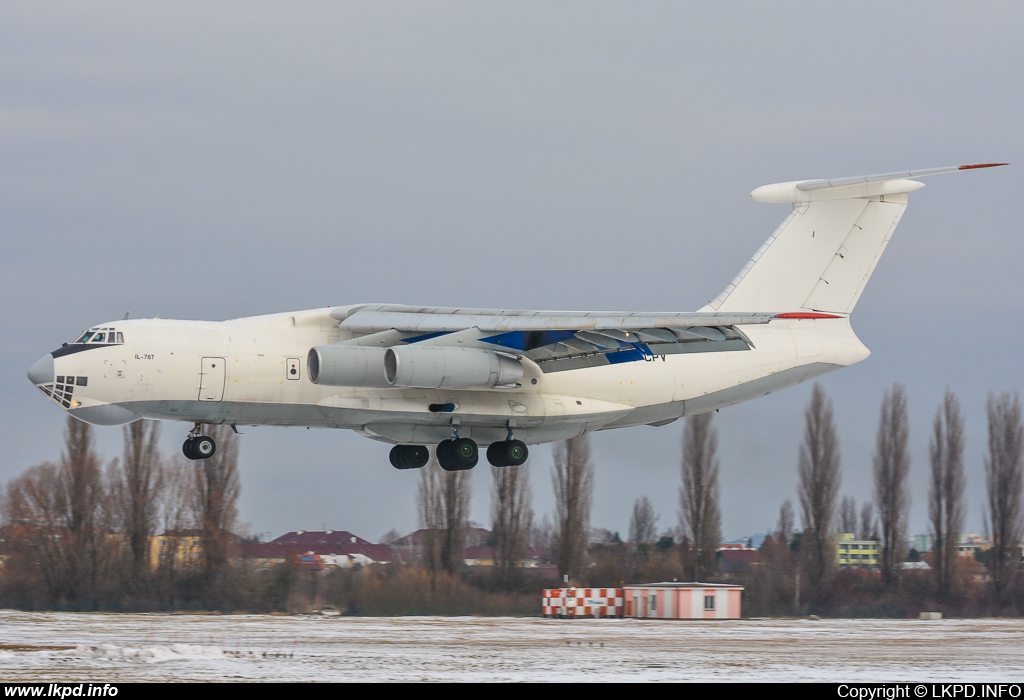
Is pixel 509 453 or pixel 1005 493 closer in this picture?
pixel 509 453

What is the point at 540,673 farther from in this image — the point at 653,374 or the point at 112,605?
the point at 112,605

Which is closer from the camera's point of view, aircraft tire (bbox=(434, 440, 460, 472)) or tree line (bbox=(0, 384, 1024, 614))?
aircraft tire (bbox=(434, 440, 460, 472))

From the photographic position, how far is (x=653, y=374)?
1805 cm

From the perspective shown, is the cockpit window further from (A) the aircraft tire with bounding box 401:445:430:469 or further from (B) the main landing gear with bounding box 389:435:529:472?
(A) the aircraft tire with bounding box 401:445:430:469

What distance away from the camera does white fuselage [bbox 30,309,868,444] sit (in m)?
15.1

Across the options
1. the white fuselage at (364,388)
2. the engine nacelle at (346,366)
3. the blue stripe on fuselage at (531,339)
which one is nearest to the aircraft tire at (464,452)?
the white fuselage at (364,388)

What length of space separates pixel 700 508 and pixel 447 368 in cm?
1417

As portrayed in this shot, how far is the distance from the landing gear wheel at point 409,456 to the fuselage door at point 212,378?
3426mm

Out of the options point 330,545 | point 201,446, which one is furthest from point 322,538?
point 201,446

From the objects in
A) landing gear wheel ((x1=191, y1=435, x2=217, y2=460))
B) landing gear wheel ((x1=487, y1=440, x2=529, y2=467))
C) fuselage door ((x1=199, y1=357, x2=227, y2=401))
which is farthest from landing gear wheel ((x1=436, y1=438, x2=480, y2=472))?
fuselage door ((x1=199, y1=357, x2=227, y2=401))

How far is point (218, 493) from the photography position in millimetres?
27703

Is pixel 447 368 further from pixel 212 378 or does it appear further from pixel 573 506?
pixel 573 506

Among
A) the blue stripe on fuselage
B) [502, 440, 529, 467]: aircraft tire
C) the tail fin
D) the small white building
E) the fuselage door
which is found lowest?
the small white building

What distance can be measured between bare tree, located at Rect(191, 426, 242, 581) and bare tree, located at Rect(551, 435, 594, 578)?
673 centimetres
